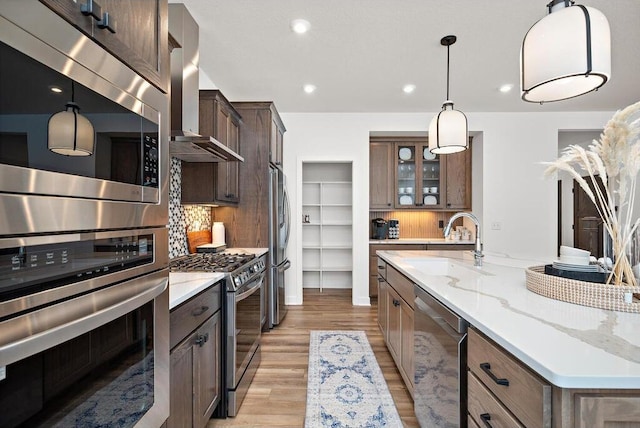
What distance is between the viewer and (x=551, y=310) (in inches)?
46.8

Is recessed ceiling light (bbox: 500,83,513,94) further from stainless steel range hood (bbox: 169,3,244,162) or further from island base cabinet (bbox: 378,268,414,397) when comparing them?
stainless steel range hood (bbox: 169,3,244,162)

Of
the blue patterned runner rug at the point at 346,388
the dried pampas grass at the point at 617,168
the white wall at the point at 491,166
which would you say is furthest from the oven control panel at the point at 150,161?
the white wall at the point at 491,166

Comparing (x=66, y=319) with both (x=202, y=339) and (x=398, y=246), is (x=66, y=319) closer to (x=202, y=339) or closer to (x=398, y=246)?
(x=202, y=339)

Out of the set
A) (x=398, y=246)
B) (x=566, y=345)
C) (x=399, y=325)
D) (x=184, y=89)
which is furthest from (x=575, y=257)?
(x=398, y=246)

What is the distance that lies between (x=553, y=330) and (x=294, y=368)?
7.02 ft

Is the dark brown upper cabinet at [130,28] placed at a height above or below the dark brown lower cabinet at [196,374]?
above

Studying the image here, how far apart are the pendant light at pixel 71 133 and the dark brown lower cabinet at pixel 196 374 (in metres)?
0.82

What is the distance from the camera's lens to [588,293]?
4.05 feet

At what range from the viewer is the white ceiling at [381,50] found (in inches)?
92.9

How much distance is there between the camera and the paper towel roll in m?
3.40

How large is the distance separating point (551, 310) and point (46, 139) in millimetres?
1557

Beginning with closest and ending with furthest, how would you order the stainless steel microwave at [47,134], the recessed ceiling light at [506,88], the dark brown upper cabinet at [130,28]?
the stainless steel microwave at [47,134], the dark brown upper cabinet at [130,28], the recessed ceiling light at [506,88]

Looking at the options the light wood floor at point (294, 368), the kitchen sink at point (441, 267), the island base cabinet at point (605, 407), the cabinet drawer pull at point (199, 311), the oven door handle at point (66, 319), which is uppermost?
the oven door handle at point (66, 319)

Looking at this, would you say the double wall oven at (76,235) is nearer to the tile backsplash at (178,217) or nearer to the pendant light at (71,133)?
the pendant light at (71,133)
